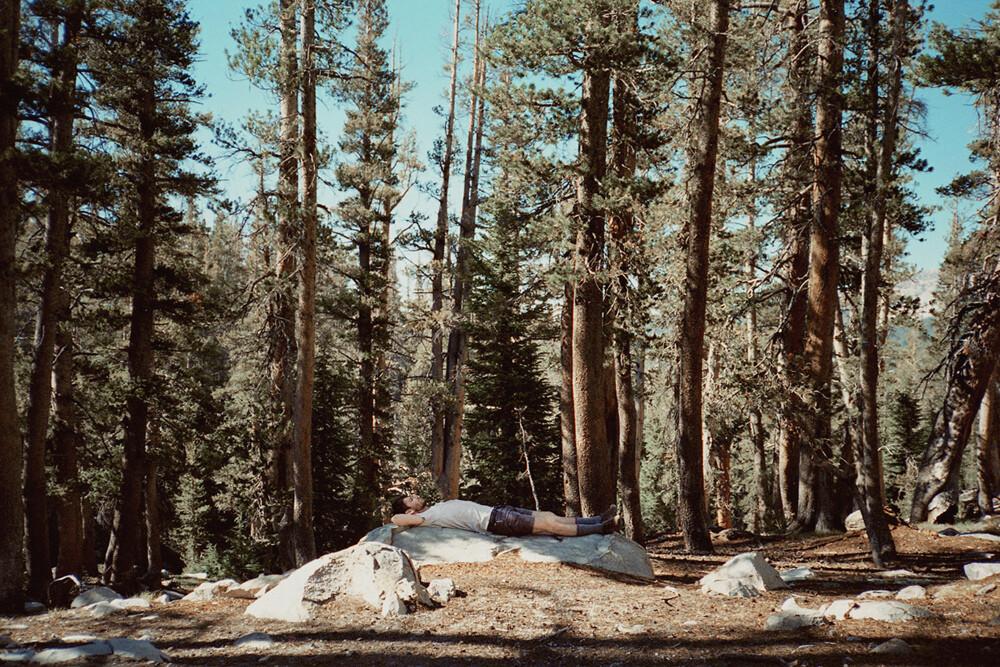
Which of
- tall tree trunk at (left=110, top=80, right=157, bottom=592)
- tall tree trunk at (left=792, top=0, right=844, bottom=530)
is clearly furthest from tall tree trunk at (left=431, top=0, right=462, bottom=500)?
tall tree trunk at (left=792, top=0, right=844, bottom=530)

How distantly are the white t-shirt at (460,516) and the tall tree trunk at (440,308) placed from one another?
7759 millimetres

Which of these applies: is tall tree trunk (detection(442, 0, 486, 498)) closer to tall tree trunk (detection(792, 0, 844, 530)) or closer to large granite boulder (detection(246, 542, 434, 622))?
tall tree trunk (detection(792, 0, 844, 530))

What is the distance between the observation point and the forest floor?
15.5ft

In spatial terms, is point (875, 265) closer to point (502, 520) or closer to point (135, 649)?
point (502, 520)

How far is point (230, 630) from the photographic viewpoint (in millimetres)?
6121

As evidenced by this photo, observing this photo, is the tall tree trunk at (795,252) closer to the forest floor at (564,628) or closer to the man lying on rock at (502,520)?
the forest floor at (564,628)

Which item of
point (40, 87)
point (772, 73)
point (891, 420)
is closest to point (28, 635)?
point (40, 87)

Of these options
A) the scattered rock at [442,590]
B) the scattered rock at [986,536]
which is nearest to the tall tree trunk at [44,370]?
the scattered rock at [442,590]

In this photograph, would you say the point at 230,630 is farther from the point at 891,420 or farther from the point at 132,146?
the point at 891,420

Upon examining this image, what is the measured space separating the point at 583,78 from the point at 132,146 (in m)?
8.96

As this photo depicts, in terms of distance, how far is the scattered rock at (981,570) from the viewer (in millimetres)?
6788

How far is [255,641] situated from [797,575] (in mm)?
6235

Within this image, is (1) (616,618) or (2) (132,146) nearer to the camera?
(1) (616,618)

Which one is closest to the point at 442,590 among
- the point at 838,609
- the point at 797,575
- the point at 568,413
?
the point at 838,609
